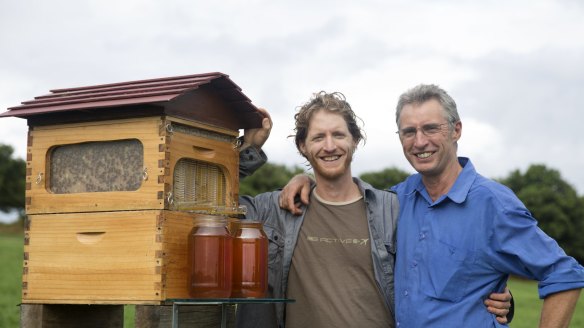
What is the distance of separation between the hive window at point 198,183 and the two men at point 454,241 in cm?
150

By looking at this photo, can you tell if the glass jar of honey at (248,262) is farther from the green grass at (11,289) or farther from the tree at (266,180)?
the tree at (266,180)

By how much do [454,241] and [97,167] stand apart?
2.71 meters

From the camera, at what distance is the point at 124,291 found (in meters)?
5.12

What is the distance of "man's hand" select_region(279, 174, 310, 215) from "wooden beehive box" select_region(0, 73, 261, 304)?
414 mm

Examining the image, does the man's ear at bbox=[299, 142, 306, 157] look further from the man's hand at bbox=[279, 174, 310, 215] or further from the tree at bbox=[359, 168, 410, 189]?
the tree at bbox=[359, 168, 410, 189]

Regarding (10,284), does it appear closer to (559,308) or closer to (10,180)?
(559,308)

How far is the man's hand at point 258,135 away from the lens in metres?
6.27

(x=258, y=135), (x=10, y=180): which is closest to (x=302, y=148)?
(x=258, y=135)

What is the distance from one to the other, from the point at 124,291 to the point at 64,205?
2.87ft

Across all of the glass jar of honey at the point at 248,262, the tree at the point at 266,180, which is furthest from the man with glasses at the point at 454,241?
the tree at the point at 266,180

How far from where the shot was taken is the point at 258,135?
628 cm

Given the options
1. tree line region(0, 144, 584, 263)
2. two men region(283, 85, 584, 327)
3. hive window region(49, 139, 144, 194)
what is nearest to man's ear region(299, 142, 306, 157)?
two men region(283, 85, 584, 327)

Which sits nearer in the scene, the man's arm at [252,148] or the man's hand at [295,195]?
the man's hand at [295,195]

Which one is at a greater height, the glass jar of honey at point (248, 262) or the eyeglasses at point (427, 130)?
the eyeglasses at point (427, 130)
